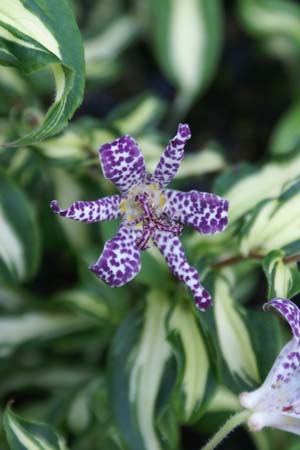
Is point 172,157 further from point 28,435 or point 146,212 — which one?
point 28,435

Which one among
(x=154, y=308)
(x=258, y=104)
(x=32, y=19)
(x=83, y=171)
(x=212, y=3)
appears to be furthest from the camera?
(x=258, y=104)

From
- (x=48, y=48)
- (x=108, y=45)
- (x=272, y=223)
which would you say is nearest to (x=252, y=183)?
(x=272, y=223)

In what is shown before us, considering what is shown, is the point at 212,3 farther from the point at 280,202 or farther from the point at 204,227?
the point at 204,227

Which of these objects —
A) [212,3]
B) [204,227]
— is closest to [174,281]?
[204,227]

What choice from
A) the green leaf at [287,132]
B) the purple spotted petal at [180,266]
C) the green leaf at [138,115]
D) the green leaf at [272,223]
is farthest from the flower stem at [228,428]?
the green leaf at [287,132]

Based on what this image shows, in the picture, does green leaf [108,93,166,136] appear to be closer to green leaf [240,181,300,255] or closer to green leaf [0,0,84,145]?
green leaf [240,181,300,255]

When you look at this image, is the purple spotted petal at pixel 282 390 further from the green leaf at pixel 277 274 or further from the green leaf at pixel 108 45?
the green leaf at pixel 108 45
